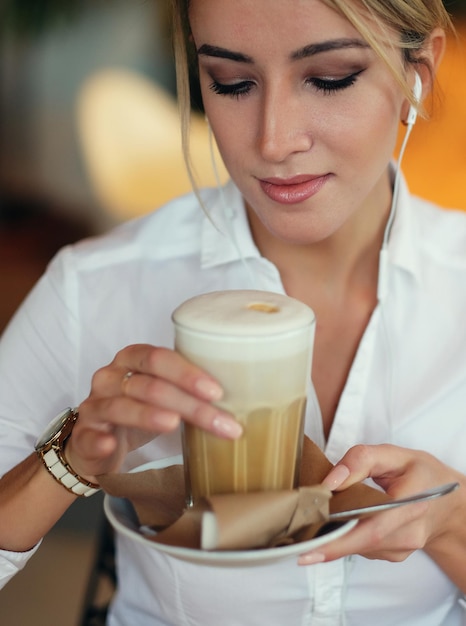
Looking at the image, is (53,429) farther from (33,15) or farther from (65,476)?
(33,15)

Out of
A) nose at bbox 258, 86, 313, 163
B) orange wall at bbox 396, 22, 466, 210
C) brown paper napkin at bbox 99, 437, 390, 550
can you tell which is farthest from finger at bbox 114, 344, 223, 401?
orange wall at bbox 396, 22, 466, 210

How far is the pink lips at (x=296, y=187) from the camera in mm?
1205

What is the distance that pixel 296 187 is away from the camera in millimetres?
1213

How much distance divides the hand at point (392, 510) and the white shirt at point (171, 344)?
0.73ft

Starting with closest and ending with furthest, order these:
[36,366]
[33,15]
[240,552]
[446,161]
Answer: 1. [240,552]
2. [36,366]
3. [446,161]
4. [33,15]

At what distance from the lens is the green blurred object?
A: 3906 millimetres

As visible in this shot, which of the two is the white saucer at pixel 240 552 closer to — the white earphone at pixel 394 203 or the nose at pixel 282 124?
the nose at pixel 282 124

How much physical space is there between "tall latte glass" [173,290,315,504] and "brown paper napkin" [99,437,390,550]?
51 millimetres

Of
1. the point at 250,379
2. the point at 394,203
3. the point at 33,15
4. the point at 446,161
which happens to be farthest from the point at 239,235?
Result: the point at 33,15

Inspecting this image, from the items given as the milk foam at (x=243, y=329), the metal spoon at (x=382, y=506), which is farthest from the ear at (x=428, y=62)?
the metal spoon at (x=382, y=506)

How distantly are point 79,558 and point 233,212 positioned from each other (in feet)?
5.88

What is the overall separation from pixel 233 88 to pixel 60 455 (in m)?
0.55

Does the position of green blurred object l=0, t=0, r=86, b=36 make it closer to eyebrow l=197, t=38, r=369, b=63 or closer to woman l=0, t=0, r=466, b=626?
woman l=0, t=0, r=466, b=626

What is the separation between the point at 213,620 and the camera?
1372 mm
